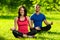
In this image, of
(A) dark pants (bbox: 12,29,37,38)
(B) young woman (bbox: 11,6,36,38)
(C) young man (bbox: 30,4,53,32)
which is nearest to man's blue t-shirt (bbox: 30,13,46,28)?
(C) young man (bbox: 30,4,53,32)

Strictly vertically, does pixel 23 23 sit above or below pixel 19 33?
above

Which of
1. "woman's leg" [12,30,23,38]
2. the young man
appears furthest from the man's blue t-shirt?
"woman's leg" [12,30,23,38]

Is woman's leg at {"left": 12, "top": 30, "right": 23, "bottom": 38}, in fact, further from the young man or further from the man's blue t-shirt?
the man's blue t-shirt

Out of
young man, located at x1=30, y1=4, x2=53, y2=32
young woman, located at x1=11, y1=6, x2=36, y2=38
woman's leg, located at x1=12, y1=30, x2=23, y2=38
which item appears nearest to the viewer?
woman's leg, located at x1=12, y1=30, x2=23, y2=38

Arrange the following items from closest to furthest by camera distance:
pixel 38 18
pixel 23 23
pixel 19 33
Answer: pixel 19 33, pixel 23 23, pixel 38 18

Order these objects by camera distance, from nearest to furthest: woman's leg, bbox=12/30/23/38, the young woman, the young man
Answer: woman's leg, bbox=12/30/23/38, the young woman, the young man

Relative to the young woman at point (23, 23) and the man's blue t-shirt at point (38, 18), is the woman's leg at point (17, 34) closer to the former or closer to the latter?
the young woman at point (23, 23)

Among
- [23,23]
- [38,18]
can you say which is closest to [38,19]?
[38,18]

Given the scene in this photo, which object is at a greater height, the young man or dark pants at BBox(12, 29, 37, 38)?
the young man

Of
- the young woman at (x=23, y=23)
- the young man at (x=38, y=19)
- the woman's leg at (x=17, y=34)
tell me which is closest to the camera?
the woman's leg at (x=17, y=34)

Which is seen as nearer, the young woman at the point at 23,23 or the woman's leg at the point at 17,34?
the woman's leg at the point at 17,34

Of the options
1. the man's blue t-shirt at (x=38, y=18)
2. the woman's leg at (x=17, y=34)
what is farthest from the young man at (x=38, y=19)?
→ the woman's leg at (x=17, y=34)

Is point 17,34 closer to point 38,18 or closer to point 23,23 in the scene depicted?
point 23,23

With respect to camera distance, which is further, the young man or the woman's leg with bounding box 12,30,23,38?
the young man
